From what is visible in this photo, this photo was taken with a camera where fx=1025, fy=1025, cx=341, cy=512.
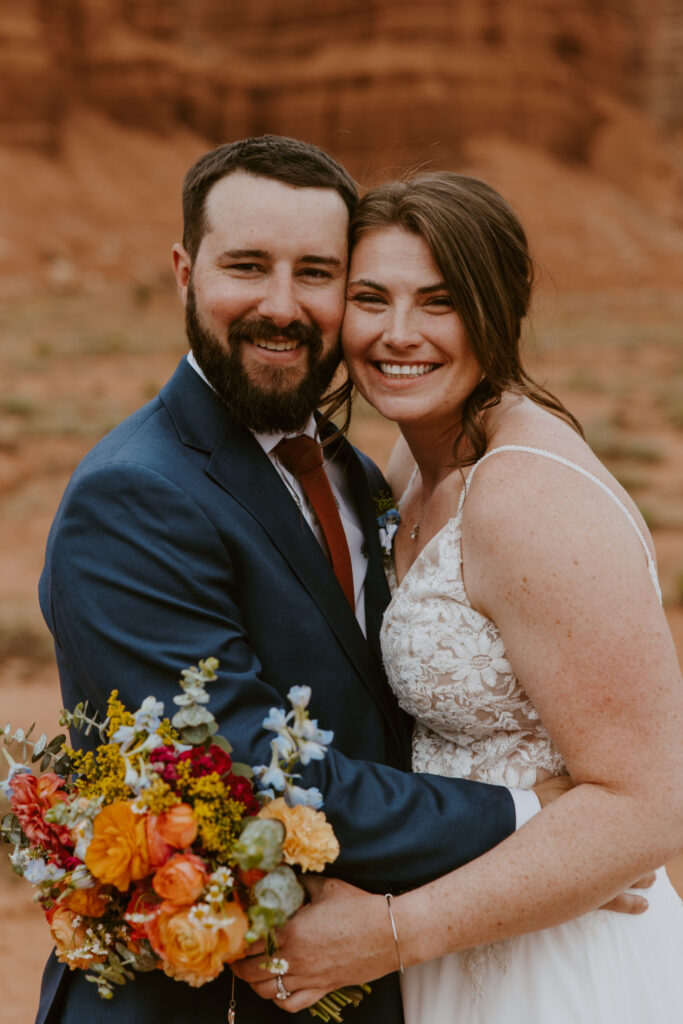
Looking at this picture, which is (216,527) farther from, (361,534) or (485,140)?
(485,140)

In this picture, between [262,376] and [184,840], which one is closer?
[184,840]

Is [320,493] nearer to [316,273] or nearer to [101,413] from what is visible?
[316,273]

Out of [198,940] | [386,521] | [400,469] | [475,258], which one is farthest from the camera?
[400,469]

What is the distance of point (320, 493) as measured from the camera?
2801 millimetres

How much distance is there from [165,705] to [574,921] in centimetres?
113

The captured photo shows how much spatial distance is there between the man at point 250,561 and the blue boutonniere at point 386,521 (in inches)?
1.8

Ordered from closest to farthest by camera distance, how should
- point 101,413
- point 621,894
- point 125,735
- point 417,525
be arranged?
point 125,735 → point 621,894 → point 417,525 → point 101,413

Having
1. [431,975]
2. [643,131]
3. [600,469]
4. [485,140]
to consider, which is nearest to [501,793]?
[431,975]

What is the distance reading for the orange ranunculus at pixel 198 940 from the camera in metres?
1.80

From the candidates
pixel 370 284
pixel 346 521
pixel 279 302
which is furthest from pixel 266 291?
pixel 346 521

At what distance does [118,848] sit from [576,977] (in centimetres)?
125

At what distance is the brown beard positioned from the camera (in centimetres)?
268

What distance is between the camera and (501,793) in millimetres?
2348

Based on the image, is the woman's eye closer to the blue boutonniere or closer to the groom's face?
the groom's face
